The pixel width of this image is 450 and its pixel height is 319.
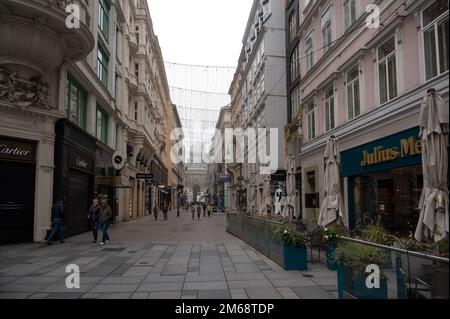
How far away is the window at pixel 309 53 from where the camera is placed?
81.4 ft

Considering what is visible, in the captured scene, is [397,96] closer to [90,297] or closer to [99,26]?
[90,297]

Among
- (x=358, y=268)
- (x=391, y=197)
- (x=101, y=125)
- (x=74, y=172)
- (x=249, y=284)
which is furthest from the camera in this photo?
(x=101, y=125)

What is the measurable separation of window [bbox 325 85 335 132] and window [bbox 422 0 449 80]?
839cm

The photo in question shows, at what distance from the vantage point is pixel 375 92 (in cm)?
1625

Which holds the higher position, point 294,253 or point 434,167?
point 434,167

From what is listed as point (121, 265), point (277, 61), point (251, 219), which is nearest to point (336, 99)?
point (251, 219)

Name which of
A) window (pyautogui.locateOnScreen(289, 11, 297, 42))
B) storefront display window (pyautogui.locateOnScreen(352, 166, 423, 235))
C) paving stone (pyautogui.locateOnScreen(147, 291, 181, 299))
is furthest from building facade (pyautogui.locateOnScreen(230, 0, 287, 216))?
paving stone (pyautogui.locateOnScreen(147, 291, 181, 299))

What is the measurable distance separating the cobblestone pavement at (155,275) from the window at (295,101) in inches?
675

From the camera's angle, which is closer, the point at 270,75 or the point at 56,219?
the point at 56,219

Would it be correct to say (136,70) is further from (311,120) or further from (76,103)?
(311,120)

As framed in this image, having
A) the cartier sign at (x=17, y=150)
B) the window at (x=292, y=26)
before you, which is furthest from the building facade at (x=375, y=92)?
the cartier sign at (x=17, y=150)

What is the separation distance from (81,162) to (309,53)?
14461 mm

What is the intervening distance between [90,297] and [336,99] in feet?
51.5

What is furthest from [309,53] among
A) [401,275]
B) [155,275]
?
[401,275]
